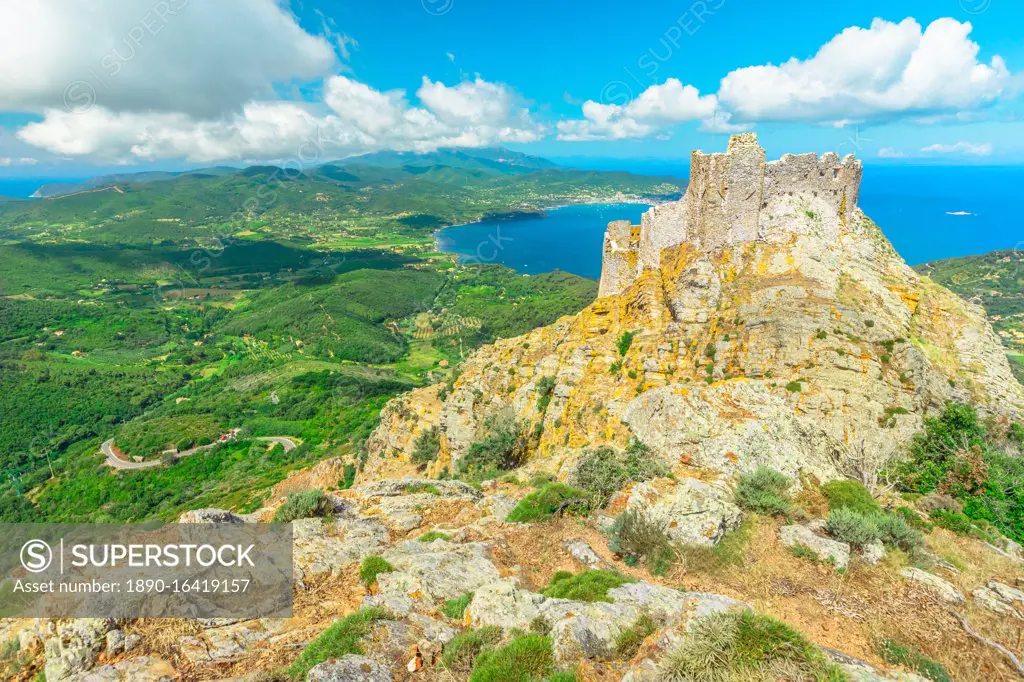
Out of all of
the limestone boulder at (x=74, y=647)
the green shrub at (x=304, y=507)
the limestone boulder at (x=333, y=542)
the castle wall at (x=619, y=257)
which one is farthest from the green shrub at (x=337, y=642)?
the castle wall at (x=619, y=257)

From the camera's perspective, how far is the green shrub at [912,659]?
237 inches

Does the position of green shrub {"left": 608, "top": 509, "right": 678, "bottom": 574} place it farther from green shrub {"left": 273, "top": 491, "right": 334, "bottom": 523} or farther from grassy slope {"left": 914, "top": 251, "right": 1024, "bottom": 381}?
grassy slope {"left": 914, "top": 251, "right": 1024, "bottom": 381}

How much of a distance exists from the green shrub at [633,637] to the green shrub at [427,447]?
66.7 ft

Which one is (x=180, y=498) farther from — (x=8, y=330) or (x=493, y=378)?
(x=8, y=330)

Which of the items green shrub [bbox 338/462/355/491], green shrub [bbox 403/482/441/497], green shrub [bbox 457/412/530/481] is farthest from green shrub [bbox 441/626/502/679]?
green shrub [bbox 338/462/355/491]

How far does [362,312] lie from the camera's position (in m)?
151

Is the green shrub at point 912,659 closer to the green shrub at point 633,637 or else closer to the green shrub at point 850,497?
the green shrub at point 633,637

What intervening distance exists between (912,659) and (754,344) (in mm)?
12800

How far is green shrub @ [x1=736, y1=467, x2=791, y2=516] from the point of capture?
36.8 feet

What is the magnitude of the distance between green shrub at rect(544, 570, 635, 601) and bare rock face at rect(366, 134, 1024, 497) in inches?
259

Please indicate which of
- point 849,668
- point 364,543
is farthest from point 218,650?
point 849,668

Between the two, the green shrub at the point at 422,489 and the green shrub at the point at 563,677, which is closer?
the green shrub at the point at 563,677

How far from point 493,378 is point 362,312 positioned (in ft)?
439

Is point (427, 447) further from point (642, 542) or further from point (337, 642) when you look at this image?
point (337, 642)
